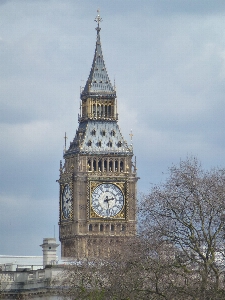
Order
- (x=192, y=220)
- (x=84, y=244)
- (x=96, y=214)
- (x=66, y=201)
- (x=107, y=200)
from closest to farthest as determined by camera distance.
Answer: (x=192, y=220)
(x=84, y=244)
(x=96, y=214)
(x=107, y=200)
(x=66, y=201)

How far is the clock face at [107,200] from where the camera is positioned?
192 metres

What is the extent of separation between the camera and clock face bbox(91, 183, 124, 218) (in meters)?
192

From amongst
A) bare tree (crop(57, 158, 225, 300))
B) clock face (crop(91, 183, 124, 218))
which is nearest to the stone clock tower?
clock face (crop(91, 183, 124, 218))

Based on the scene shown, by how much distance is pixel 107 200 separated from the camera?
193000mm

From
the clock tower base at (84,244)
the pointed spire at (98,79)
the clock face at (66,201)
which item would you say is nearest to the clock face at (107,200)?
the clock tower base at (84,244)

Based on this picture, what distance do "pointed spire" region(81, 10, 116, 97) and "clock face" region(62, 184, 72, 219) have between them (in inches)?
398

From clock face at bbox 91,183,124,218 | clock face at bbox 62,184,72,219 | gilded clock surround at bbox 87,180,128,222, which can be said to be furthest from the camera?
clock face at bbox 62,184,72,219

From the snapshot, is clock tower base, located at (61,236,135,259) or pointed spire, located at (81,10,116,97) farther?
pointed spire, located at (81,10,116,97)

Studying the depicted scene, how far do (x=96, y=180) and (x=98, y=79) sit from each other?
1205 centimetres

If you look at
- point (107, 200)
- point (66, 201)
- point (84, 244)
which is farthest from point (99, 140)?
point (84, 244)

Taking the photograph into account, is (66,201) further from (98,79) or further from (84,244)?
(98,79)

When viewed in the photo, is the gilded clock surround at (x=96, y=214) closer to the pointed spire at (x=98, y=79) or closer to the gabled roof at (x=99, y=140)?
the gabled roof at (x=99, y=140)

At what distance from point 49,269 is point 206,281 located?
162ft

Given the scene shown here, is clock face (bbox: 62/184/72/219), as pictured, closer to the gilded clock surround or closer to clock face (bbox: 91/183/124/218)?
the gilded clock surround
